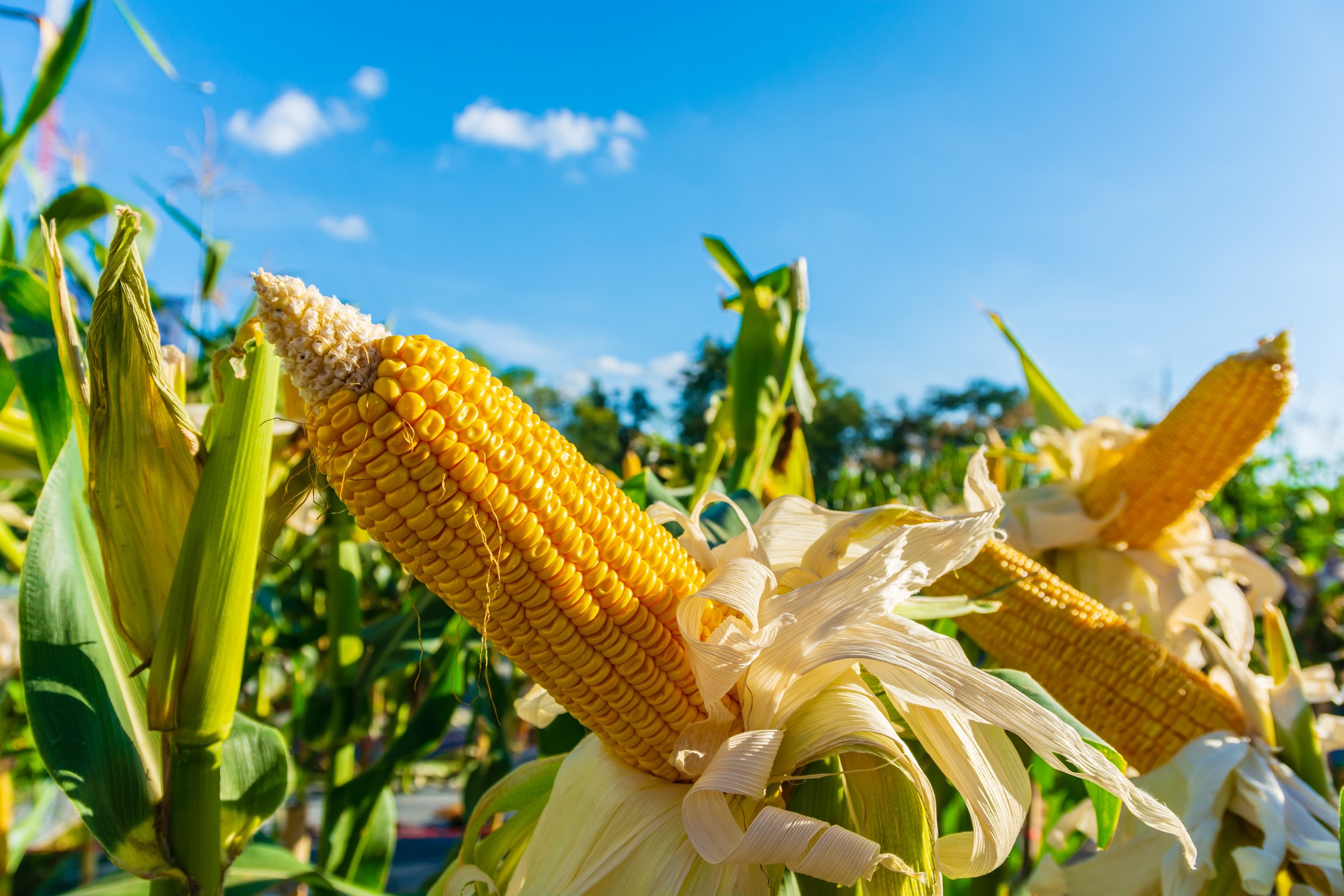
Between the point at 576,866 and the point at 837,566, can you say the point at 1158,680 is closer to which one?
the point at 837,566

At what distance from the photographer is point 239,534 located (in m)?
0.70

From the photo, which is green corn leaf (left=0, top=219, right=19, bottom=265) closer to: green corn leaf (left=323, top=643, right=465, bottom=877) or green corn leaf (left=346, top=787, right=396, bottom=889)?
green corn leaf (left=323, top=643, right=465, bottom=877)

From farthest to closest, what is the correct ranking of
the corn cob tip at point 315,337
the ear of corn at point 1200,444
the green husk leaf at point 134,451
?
1. the ear of corn at point 1200,444
2. the green husk leaf at point 134,451
3. the corn cob tip at point 315,337

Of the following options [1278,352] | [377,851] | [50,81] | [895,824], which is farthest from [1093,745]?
[50,81]

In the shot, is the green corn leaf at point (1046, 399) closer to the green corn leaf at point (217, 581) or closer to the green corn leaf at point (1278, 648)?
the green corn leaf at point (1278, 648)

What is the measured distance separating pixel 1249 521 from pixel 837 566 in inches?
149

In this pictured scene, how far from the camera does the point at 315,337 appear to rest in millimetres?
536

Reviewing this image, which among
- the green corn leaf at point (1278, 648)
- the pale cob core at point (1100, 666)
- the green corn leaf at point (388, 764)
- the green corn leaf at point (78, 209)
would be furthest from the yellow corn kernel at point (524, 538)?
the green corn leaf at point (78, 209)

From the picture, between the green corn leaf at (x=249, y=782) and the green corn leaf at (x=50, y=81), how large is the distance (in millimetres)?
983

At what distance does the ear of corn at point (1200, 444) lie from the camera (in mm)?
1558

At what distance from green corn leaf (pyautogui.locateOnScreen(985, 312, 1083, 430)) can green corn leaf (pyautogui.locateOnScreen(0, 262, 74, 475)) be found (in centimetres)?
195

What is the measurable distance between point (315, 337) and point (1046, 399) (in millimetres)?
2006

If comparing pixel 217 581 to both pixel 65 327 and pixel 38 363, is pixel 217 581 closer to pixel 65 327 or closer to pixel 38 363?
pixel 65 327

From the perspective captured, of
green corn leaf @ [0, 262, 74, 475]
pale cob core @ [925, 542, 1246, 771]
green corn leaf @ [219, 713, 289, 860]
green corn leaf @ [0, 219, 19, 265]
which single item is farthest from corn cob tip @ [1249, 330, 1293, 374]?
green corn leaf @ [0, 219, 19, 265]
